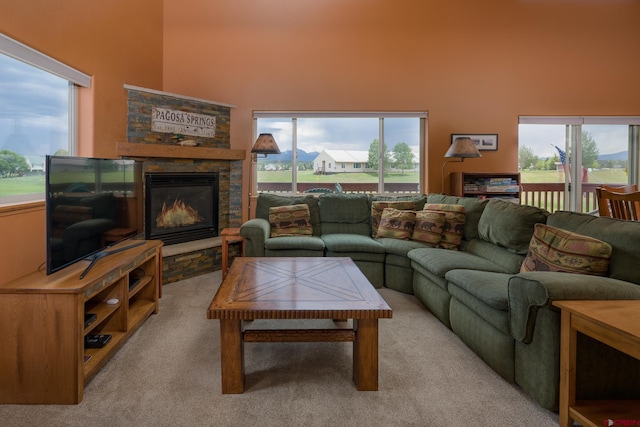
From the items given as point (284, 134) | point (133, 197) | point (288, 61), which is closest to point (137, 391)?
point (133, 197)

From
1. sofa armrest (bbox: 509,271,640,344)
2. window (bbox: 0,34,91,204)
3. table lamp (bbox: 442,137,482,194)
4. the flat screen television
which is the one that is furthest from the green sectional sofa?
window (bbox: 0,34,91,204)

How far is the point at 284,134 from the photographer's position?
5.22m

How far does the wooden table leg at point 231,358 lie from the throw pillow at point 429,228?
2355 mm

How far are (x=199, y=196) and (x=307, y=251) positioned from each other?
1708mm

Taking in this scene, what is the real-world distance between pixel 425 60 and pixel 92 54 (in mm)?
3952

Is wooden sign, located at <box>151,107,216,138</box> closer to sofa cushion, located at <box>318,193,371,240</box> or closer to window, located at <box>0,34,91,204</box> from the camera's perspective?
window, located at <box>0,34,91,204</box>

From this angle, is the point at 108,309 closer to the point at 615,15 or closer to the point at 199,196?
the point at 199,196

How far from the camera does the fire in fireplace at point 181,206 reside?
4.14 meters

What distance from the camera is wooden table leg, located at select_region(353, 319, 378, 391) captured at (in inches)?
74.5

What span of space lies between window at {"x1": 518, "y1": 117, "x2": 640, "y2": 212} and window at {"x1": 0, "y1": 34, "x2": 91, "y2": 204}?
541 centimetres

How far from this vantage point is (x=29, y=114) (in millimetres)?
2832

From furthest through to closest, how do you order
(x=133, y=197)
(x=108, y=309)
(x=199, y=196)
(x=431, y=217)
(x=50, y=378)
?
(x=199, y=196) < (x=431, y=217) < (x=133, y=197) < (x=108, y=309) < (x=50, y=378)

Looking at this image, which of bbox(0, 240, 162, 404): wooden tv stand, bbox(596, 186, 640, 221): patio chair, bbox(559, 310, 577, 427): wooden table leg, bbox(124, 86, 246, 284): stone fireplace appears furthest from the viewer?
bbox(124, 86, 246, 284): stone fireplace

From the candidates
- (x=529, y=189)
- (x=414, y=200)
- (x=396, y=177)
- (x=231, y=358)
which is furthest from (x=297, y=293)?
(x=529, y=189)
